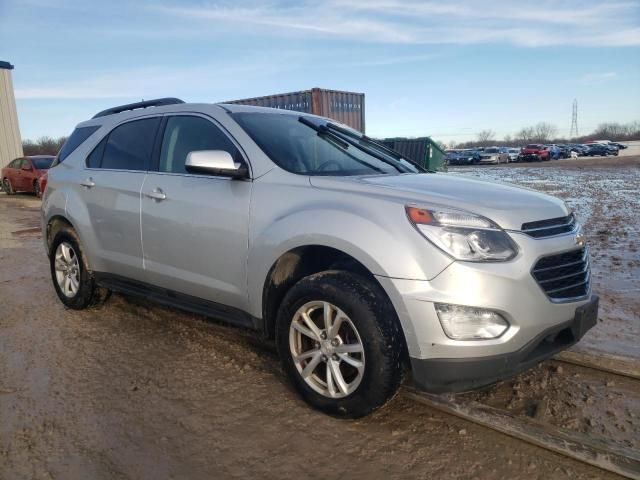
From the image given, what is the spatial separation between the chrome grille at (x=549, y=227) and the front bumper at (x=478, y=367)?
1.41 ft

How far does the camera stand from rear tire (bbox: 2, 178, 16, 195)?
19.2 m

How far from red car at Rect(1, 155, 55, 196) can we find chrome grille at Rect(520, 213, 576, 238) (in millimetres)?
17913

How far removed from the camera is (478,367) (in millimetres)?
2451

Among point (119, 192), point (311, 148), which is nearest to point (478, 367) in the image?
point (311, 148)

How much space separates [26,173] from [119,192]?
16.6 metres

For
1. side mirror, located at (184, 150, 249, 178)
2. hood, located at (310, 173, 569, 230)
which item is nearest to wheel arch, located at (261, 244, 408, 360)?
hood, located at (310, 173, 569, 230)

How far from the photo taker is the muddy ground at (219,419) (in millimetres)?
2420

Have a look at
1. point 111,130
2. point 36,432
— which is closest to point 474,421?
point 36,432

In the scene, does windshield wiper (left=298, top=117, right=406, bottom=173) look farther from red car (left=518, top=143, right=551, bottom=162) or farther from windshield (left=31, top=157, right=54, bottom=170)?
red car (left=518, top=143, right=551, bottom=162)

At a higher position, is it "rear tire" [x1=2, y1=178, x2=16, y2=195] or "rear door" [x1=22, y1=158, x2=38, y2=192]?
"rear door" [x1=22, y1=158, x2=38, y2=192]

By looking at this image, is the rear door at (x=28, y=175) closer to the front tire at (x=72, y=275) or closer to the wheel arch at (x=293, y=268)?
the front tire at (x=72, y=275)

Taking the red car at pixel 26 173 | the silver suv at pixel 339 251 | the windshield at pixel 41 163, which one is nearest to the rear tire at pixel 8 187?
the red car at pixel 26 173

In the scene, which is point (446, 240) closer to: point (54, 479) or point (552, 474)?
point (552, 474)

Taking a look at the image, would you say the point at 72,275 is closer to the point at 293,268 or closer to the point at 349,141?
the point at 293,268
